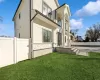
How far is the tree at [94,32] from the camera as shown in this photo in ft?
193

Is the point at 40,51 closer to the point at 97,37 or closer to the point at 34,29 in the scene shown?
the point at 34,29

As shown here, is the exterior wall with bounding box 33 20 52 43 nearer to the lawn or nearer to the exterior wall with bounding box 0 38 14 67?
the exterior wall with bounding box 0 38 14 67

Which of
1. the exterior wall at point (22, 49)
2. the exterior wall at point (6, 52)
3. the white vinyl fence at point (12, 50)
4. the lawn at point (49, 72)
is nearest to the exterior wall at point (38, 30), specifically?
the exterior wall at point (22, 49)

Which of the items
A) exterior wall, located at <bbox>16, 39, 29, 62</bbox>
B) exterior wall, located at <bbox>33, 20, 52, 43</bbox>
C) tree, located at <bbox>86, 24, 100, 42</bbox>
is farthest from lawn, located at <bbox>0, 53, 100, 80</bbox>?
A: tree, located at <bbox>86, 24, 100, 42</bbox>

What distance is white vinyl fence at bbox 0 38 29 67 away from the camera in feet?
24.9

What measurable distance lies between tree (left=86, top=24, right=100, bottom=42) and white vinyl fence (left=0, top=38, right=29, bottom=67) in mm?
53654

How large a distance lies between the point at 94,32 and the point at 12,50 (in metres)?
57.4

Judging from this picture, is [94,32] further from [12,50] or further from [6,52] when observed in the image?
[6,52]

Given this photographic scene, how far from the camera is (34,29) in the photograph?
12.2 meters

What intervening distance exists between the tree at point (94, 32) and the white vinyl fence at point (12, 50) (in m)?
53.7

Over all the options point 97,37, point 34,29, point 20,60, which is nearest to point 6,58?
point 20,60

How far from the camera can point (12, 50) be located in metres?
8.42

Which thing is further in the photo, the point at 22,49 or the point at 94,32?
the point at 94,32

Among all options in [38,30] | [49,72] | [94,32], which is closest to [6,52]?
[49,72]
